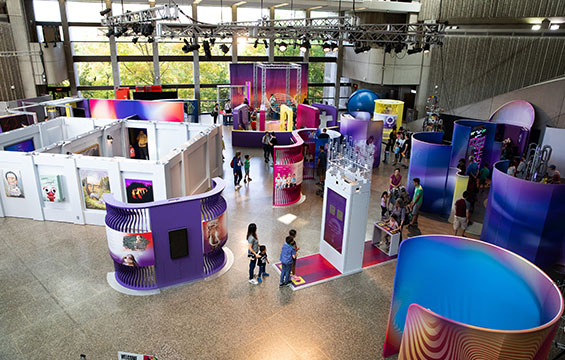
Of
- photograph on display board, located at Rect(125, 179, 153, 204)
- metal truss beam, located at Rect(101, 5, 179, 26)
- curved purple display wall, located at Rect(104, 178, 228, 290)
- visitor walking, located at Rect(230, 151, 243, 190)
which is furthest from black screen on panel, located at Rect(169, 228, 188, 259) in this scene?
metal truss beam, located at Rect(101, 5, 179, 26)

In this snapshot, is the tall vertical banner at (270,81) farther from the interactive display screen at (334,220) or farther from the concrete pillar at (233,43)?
the interactive display screen at (334,220)

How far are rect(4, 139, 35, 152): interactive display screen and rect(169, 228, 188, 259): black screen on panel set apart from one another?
24.6 ft

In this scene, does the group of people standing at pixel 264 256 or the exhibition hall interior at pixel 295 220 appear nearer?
the exhibition hall interior at pixel 295 220

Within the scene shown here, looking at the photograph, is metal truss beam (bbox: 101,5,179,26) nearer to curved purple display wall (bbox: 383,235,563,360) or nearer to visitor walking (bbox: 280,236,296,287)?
visitor walking (bbox: 280,236,296,287)

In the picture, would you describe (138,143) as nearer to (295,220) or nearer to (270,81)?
(295,220)

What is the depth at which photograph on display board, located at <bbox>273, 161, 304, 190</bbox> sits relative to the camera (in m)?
10.4

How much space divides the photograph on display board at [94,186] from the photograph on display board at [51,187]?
526 mm

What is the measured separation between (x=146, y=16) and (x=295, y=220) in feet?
30.5

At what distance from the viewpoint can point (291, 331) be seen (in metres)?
6.04

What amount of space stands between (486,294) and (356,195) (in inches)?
105

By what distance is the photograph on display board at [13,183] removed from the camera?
9260mm

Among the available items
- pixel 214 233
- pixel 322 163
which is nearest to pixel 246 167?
pixel 322 163

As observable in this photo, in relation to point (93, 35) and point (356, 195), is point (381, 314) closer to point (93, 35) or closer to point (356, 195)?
point (356, 195)

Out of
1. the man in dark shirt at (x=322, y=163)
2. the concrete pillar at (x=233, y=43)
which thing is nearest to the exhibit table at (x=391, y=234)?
the man in dark shirt at (x=322, y=163)
